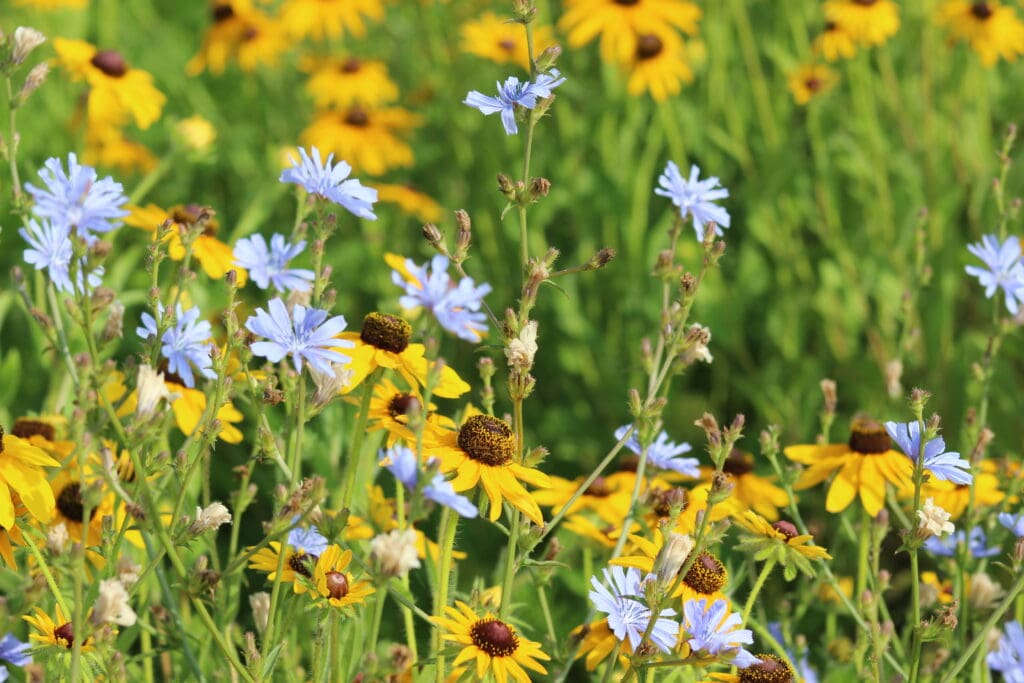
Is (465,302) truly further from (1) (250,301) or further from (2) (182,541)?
(1) (250,301)

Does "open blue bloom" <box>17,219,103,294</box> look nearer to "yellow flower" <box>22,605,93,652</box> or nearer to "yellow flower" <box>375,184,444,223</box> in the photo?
"yellow flower" <box>22,605,93,652</box>

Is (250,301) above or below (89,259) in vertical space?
below

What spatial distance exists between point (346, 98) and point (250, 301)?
89 centimetres

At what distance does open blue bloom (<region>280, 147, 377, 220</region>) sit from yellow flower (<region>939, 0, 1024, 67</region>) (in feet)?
8.00

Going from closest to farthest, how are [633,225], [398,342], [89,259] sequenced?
[89,259]
[398,342]
[633,225]

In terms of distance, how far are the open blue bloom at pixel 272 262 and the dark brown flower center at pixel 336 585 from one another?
1.14ft

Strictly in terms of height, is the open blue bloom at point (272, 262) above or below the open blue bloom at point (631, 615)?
above

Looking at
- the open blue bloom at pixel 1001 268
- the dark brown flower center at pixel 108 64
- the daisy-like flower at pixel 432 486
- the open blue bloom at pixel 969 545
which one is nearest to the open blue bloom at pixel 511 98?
the daisy-like flower at pixel 432 486

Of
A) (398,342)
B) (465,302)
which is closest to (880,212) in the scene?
(398,342)

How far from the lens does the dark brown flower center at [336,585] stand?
1.27 metres

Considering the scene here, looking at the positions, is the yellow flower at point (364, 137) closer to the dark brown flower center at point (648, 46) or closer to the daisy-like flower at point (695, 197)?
the dark brown flower center at point (648, 46)

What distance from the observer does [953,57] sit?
4.03m

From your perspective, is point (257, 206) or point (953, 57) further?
point (953, 57)

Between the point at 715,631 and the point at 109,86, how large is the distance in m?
2.25
